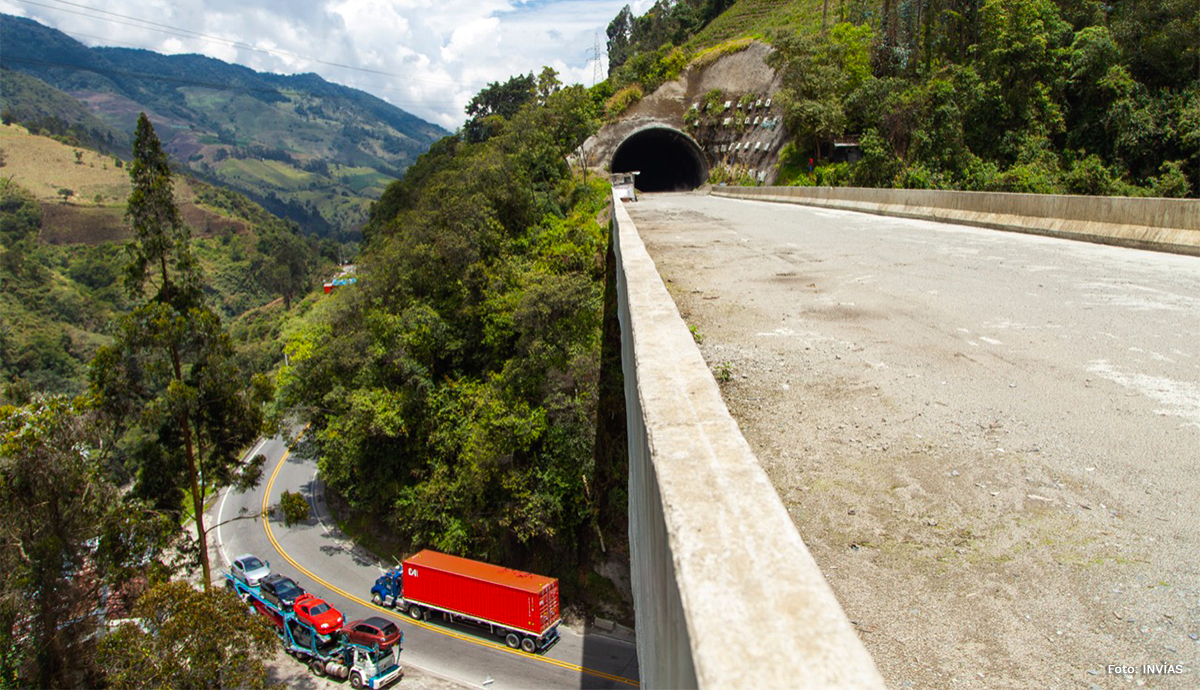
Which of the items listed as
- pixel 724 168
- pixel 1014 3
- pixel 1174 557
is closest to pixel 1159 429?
pixel 1174 557

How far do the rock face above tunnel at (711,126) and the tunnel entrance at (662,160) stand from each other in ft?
0.29

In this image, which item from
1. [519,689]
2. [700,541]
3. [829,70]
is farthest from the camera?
[829,70]

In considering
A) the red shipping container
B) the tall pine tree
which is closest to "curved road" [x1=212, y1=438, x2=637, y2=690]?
the red shipping container

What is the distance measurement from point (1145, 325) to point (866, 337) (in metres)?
2.64

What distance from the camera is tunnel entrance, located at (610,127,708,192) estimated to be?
173ft

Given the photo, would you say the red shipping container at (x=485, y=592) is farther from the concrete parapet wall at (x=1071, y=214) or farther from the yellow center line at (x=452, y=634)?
the concrete parapet wall at (x=1071, y=214)

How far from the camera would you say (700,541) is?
227cm

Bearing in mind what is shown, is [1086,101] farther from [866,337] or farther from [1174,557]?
[1174,557]

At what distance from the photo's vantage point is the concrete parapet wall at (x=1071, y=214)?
36.2 feet

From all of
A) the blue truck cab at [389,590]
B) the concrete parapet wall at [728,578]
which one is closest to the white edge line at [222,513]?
the blue truck cab at [389,590]

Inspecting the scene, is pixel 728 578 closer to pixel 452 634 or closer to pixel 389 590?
pixel 452 634

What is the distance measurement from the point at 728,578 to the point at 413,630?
2756 centimetres

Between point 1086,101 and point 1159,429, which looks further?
point 1086,101

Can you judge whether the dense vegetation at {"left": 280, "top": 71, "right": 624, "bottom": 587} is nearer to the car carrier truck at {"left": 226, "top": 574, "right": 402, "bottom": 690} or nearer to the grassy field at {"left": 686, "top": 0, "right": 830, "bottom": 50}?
the car carrier truck at {"left": 226, "top": 574, "right": 402, "bottom": 690}
